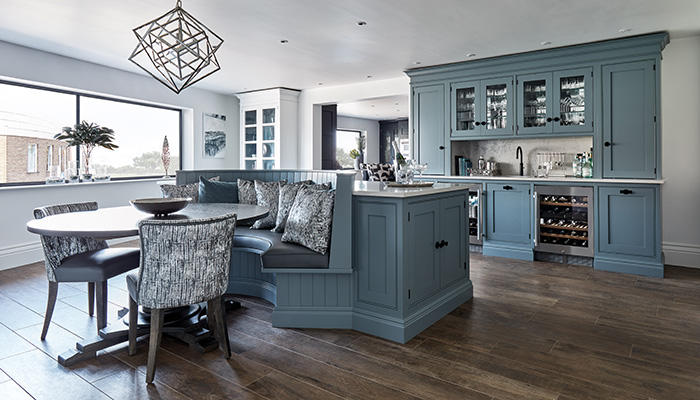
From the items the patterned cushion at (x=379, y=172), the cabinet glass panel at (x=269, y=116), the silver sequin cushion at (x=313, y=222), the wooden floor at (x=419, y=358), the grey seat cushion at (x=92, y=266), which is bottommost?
the wooden floor at (x=419, y=358)

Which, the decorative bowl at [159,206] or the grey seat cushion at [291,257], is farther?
the grey seat cushion at [291,257]

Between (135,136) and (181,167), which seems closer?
(135,136)

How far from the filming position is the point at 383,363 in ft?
7.72

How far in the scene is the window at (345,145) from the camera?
12.0 metres

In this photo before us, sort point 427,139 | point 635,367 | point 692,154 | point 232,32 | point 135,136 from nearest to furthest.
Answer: point 635,367 → point 232,32 → point 692,154 → point 427,139 → point 135,136

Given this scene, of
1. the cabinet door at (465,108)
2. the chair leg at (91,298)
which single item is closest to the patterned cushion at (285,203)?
the chair leg at (91,298)

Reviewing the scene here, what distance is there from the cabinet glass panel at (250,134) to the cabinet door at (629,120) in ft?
17.6

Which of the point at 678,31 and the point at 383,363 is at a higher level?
the point at 678,31

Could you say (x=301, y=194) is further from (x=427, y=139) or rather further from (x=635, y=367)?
(x=427, y=139)

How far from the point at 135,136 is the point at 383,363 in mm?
5681

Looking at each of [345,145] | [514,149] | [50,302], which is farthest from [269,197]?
[345,145]

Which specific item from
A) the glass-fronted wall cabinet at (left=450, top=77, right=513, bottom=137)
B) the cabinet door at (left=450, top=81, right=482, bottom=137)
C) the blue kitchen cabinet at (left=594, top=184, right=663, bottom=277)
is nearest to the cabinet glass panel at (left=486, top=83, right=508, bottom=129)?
the glass-fronted wall cabinet at (left=450, top=77, right=513, bottom=137)

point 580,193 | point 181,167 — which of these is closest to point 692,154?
point 580,193

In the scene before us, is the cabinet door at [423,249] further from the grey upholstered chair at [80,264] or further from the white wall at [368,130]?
the white wall at [368,130]
